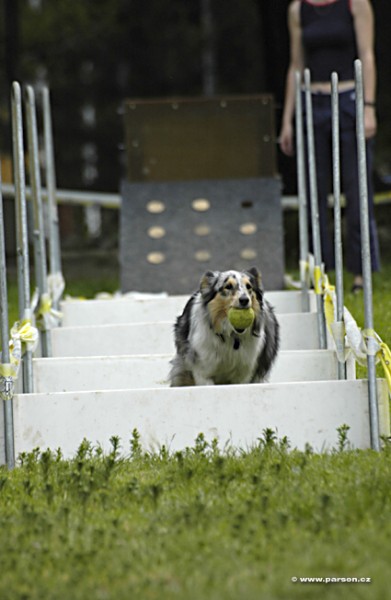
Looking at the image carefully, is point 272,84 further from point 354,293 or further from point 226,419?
point 226,419

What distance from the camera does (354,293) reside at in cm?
848

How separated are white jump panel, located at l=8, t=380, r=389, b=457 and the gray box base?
14.2 feet

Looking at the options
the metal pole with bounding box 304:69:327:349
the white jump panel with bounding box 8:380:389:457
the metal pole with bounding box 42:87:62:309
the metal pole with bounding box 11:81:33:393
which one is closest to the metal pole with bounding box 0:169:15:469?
the white jump panel with bounding box 8:380:389:457

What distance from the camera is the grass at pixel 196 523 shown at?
3.37 meters

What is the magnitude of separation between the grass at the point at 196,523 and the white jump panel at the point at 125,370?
1107 mm

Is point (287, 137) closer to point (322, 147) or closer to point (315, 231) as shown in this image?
point (322, 147)

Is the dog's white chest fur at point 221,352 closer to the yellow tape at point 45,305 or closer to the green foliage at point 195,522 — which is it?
the green foliage at point 195,522

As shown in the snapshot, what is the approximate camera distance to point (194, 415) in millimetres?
5141

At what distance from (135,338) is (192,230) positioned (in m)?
2.55

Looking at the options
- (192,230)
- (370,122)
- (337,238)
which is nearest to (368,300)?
(337,238)

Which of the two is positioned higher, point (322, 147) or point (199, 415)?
point (322, 147)

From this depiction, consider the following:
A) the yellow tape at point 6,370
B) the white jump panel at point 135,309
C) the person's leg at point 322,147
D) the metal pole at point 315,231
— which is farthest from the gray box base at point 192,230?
the yellow tape at point 6,370

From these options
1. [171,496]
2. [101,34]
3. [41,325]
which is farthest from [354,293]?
[101,34]

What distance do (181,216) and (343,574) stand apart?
20.9 feet
